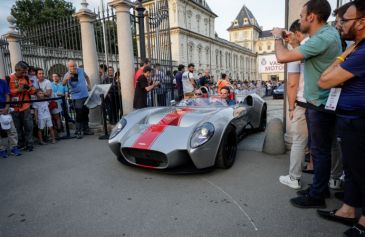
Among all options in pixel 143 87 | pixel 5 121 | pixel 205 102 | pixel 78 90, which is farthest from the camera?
pixel 78 90

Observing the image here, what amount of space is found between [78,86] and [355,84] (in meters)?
5.84

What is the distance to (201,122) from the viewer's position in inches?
Answer: 132

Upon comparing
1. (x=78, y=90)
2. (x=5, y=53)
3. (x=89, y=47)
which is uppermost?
(x=5, y=53)

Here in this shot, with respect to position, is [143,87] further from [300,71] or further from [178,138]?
[300,71]

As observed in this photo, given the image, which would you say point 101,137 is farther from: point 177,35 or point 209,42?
point 209,42

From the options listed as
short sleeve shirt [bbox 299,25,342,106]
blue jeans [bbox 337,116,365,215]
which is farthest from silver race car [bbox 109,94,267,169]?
blue jeans [bbox 337,116,365,215]

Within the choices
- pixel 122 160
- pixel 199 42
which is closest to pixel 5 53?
pixel 122 160

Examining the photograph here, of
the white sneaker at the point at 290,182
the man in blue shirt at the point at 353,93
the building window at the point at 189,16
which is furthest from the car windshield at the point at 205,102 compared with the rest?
the building window at the point at 189,16

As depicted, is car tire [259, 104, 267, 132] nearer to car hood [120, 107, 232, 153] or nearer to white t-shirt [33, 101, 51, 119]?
car hood [120, 107, 232, 153]

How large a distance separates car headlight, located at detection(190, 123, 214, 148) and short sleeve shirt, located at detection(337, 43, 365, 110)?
1.55m

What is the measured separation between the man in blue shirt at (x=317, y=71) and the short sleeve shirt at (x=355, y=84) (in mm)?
378

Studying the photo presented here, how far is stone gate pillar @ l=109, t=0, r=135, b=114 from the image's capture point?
5939 mm

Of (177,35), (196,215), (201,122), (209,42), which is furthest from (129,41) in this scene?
(209,42)

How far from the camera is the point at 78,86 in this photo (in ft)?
20.1
